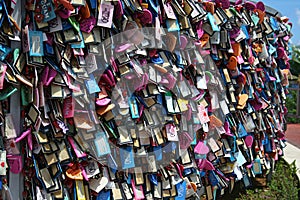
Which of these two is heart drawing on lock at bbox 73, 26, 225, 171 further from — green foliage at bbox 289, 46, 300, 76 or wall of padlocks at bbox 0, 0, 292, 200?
green foliage at bbox 289, 46, 300, 76

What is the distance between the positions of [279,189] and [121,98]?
211 centimetres

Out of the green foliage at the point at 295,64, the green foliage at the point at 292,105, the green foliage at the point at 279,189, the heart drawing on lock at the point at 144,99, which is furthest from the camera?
the green foliage at the point at 295,64

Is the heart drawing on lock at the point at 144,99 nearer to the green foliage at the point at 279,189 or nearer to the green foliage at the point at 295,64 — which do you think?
the green foliage at the point at 279,189

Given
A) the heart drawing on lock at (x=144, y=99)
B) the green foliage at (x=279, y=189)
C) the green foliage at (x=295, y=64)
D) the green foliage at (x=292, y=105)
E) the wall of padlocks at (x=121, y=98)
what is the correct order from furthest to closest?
1. the green foliage at (x=295, y=64)
2. the green foliage at (x=292, y=105)
3. the green foliage at (x=279, y=189)
4. the heart drawing on lock at (x=144, y=99)
5. the wall of padlocks at (x=121, y=98)

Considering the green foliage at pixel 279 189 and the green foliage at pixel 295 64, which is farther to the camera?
the green foliage at pixel 295 64

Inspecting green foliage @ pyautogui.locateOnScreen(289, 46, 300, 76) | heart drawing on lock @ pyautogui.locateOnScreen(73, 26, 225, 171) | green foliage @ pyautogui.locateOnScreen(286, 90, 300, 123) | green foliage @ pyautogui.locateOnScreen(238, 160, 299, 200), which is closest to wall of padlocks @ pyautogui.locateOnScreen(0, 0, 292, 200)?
heart drawing on lock @ pyautogui.locateOnScreen(73, 26, 225, 171)

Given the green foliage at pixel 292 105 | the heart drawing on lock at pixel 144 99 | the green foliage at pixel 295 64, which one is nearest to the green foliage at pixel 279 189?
the heart drawing on lock at pixel 144 99

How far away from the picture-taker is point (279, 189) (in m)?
3.70

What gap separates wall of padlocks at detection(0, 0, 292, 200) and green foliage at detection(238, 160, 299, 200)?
289mm

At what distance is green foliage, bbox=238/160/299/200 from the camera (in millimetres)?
3500

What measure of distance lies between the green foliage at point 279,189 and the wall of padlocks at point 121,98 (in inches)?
11.4

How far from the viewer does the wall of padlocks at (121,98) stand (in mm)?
2020

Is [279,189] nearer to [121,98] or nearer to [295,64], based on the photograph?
[121,98]

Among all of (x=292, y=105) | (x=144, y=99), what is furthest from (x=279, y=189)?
(x=292, y=105)
